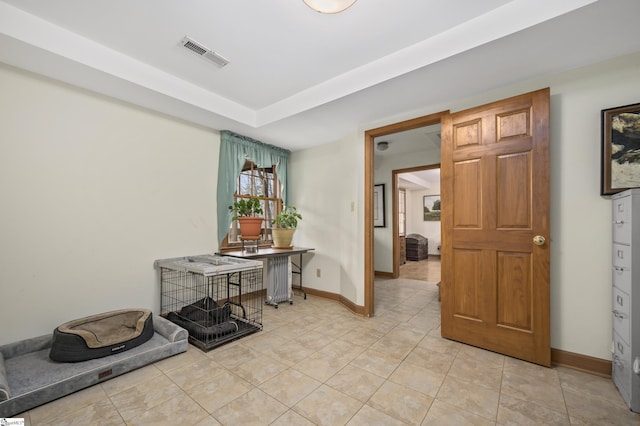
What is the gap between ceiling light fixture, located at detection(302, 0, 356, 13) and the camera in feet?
5.23

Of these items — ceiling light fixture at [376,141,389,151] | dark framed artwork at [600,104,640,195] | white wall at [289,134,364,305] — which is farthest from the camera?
ceiling light fixture at [376,141,389,151]

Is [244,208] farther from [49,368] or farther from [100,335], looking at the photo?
[49,368]

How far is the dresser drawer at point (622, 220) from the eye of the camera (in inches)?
67.0

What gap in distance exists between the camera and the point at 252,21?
1.92 meters

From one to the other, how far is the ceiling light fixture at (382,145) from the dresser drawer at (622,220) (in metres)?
3.00

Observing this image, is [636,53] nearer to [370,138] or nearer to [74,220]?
[370,138]

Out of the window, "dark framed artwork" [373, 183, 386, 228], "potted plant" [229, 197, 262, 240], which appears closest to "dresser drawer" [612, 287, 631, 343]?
"potted plant" [229, 197, 262, 240]

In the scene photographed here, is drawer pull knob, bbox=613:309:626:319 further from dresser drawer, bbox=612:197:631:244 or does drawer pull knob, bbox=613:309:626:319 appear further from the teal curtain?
the teal curtain

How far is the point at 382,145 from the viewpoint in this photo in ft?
15.1

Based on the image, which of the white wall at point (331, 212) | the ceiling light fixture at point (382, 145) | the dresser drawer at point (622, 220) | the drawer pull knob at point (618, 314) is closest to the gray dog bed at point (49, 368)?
the white wall at point (331, 212)

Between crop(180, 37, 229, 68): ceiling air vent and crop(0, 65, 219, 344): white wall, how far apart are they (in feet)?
3.66

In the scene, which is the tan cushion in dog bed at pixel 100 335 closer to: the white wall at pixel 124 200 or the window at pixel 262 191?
the white wall at pixel 124 200

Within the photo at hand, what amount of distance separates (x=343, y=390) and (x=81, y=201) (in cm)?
277

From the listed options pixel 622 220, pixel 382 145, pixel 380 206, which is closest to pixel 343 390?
pixel 622 220
